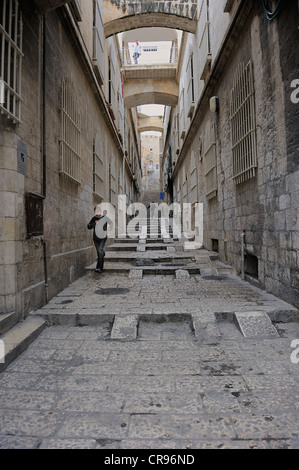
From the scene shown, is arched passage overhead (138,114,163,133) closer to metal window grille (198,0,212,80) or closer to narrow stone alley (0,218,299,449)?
metal window grille (198,0,212,80)

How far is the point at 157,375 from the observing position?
2.66 m

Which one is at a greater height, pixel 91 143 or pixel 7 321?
pixel 91 143

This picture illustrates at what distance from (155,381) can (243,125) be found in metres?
5.27

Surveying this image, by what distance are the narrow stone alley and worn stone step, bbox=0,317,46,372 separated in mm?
69

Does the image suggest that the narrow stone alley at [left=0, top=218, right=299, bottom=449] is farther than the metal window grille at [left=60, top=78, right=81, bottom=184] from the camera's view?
No

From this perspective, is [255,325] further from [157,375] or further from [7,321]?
[7,321]

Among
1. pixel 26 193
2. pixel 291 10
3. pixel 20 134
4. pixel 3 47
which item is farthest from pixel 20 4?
pixel 291 10

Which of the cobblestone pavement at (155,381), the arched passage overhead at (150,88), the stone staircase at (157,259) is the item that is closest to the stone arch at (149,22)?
the arched passage overhead at (150,88)

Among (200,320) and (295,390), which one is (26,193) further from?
(295,390)

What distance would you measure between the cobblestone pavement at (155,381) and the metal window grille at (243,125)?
8.76 ft

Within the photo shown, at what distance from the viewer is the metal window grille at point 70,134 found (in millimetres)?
5711

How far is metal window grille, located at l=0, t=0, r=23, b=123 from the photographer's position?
3453mm

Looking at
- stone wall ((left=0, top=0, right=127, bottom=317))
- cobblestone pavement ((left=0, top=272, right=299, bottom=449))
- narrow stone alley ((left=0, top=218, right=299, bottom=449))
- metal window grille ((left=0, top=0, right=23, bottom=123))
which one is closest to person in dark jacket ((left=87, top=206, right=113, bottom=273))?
stone wall ((left=0, top=0, right=127, bottom=317))

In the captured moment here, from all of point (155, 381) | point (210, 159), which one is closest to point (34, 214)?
point (155, 381)
